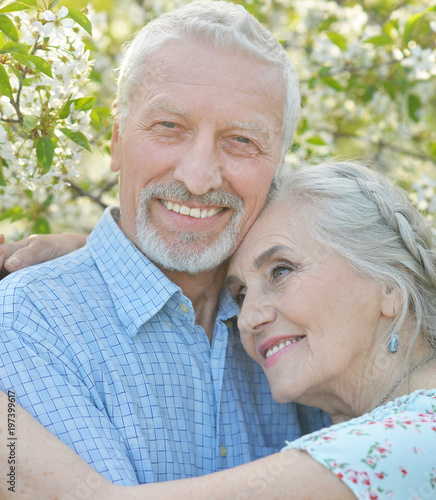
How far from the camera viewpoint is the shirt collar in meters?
2.40

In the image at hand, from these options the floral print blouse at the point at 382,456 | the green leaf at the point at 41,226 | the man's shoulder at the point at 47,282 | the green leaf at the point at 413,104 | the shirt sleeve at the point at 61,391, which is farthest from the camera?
the green leaf at the point at 413,104

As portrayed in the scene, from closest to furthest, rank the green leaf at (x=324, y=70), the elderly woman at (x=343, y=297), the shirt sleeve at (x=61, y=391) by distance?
the shirt sleeve at (x=61, y=391), the elderly woman at (x=343, y=297), the green leaf at (x=324, y=70)

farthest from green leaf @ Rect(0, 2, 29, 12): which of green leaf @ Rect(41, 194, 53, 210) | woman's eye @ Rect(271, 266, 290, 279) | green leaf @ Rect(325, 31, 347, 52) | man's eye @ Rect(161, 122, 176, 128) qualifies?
green leaf @ Rect(325, 31, 347, 52)

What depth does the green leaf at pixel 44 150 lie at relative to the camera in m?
2.43

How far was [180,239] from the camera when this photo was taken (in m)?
2.55

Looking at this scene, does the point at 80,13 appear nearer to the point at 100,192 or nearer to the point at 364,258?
the point at 364,258

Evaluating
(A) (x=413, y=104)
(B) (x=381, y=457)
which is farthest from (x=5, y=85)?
(A) (x=413, y=104)

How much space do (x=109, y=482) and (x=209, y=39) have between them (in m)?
1.62

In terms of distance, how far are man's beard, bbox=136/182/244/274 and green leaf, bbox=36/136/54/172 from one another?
373 mm

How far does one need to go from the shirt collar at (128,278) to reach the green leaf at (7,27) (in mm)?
824

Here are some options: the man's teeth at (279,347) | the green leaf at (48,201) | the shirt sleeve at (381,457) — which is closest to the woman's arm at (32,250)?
the green leaf at (48,201)

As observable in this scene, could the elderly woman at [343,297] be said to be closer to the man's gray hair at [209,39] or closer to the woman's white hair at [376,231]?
the woman's white hair at [376,231]

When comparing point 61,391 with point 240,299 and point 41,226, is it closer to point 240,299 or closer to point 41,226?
point 240,299

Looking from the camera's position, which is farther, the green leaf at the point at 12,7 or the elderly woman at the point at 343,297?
the elderly woman at the point at 343,297
